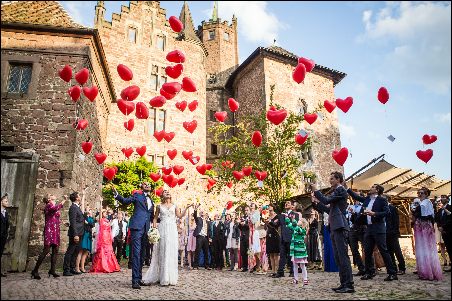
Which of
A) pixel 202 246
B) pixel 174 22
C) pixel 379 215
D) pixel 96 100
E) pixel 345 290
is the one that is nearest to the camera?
pixel 345 290

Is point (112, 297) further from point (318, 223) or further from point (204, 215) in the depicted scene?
point (318, 223)

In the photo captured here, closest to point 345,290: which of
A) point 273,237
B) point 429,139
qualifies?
point 273,237

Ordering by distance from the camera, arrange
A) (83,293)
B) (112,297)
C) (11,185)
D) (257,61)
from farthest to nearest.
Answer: (257,61)
(11,185)
(83,293)
(112,297)

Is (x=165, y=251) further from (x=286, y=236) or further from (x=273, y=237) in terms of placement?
(x=273, y=237)

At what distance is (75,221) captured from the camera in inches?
319

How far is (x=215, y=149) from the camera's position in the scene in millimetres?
29656

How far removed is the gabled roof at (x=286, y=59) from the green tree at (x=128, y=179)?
457 inches

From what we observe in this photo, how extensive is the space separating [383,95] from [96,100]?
442 inches

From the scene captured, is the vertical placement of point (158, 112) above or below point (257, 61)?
below

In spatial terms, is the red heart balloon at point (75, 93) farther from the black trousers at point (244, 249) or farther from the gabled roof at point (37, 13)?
the black trousers at point (244, 249)

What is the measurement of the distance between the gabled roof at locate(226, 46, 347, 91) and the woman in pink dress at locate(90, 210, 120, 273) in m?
18.2

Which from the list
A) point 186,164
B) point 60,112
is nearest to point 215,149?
point 186,164

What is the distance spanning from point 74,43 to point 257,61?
1593 cm

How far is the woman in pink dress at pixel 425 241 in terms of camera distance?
710 centimetres
